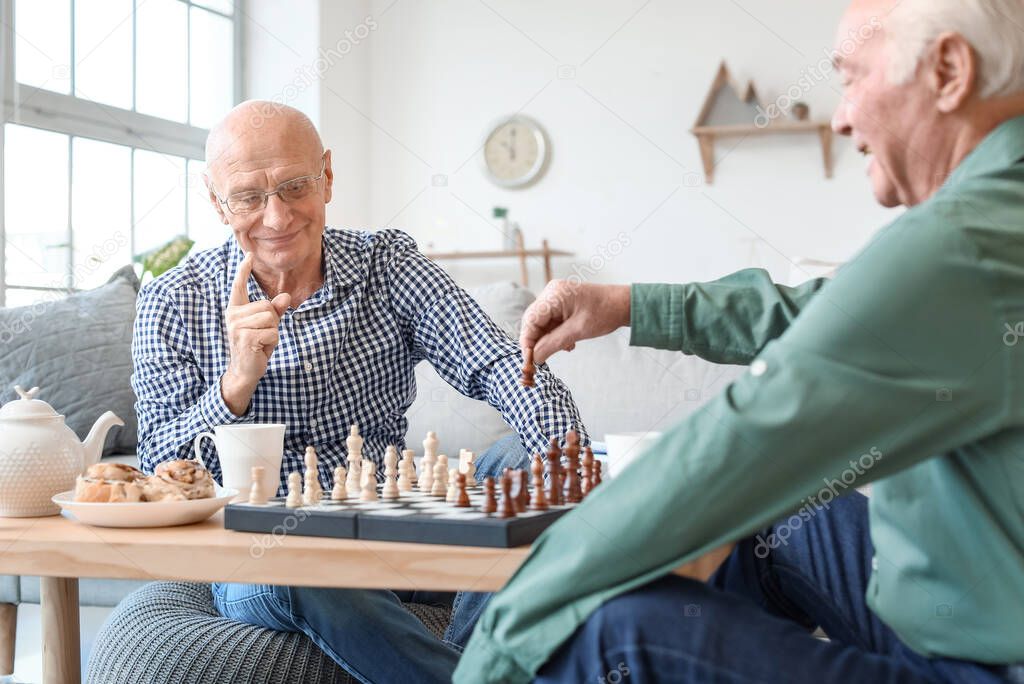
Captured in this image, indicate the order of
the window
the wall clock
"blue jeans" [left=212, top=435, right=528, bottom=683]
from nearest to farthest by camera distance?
1. "blue jeans" [left=212, top=435, right=528, bottom=683]
2. the window
3. the wall clock

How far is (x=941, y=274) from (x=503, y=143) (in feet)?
17.8

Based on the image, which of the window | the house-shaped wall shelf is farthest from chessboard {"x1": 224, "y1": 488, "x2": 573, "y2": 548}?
the house-shaped wall shelf

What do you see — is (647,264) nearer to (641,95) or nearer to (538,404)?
(641,95)

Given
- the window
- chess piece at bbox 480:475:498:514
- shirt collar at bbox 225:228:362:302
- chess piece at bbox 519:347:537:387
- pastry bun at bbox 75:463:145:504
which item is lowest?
chess piece at bbox 480:475:498:514

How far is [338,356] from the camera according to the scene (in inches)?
71.5

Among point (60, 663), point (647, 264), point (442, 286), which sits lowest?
point (60, 663)

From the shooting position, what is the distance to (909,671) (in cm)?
86

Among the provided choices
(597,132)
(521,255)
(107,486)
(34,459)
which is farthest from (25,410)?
(597,132)

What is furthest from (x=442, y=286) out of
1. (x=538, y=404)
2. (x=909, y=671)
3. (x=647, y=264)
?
(x=647, y=264)

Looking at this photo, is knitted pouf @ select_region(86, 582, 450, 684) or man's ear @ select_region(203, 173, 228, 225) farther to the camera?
man's ear @ select_region(203, 173, 228, 225)

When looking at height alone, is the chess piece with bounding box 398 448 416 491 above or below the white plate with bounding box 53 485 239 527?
above

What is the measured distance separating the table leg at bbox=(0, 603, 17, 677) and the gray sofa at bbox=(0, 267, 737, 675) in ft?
1.45

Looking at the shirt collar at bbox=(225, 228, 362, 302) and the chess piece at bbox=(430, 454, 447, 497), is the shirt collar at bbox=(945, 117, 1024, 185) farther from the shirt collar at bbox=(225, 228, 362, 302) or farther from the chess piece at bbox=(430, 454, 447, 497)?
the shirt collar at bbox=(225, 228, 362, 302)

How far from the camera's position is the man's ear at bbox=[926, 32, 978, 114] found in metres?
0.91
